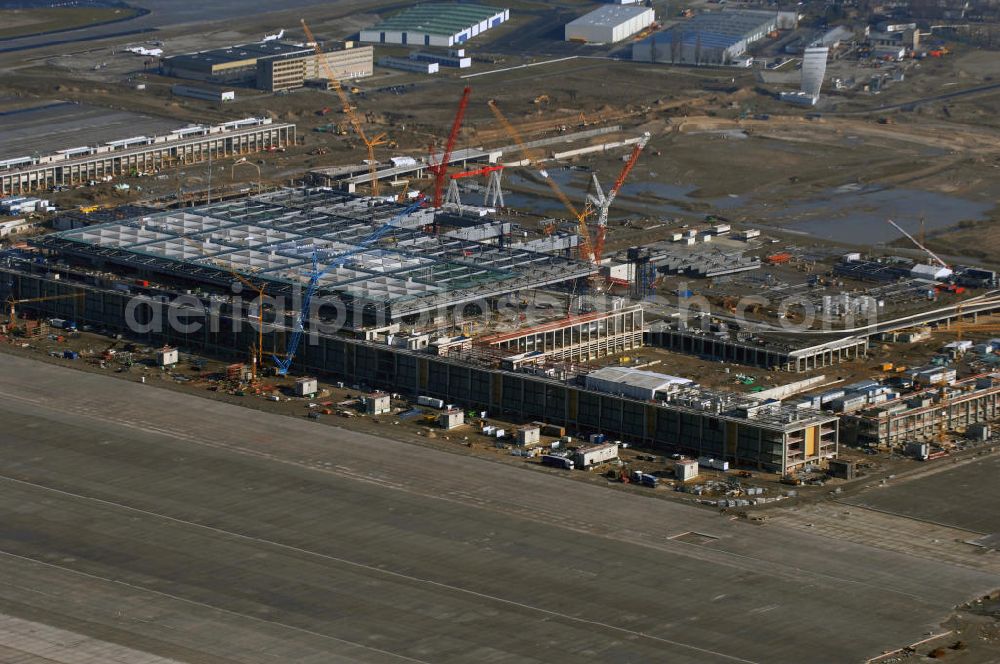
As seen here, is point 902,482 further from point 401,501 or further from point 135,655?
point 135,655

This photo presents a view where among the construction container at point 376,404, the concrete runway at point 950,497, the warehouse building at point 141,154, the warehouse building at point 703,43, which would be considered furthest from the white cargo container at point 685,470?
the warehouse building at point 703,43

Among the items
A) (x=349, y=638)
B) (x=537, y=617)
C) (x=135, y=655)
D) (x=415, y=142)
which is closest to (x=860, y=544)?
(x=537, y=617)

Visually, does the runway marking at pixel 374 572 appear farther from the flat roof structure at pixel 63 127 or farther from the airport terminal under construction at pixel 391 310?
the flat roof structure at pixel 63 127

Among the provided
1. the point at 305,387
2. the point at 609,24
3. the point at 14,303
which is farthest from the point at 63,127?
the point at 305,387

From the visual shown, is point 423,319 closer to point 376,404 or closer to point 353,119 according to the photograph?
point 376,404

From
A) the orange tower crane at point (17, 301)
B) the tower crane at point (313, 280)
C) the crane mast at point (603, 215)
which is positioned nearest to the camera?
the tower crane at point (313, 280)

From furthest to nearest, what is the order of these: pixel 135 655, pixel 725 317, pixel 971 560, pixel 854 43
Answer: pixel 854 43 < pixel 725 317 < pixel 971 560 < pixel 135 655
